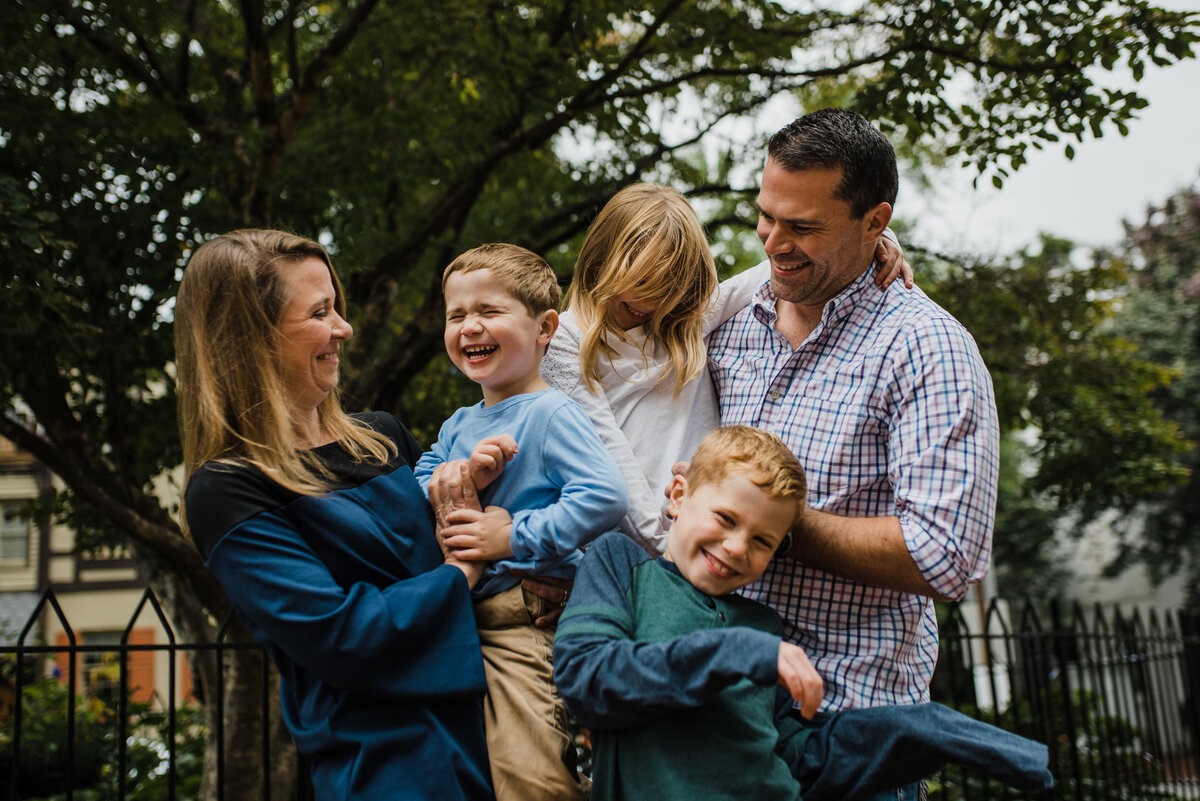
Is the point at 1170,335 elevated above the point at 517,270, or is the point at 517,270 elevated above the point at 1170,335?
the point at 1170,335

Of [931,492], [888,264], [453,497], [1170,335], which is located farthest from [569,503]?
[1170,335]

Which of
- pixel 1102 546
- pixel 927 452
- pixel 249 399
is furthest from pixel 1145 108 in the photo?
pixel 1102 546

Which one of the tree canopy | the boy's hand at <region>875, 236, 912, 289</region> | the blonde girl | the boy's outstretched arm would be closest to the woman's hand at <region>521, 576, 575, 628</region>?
the boy's outstretched arm

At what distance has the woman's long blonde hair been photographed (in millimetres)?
1952

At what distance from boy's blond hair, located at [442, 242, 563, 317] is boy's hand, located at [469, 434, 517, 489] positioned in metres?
0.41

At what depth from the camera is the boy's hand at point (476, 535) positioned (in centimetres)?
201

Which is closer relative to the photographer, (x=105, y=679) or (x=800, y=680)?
(x=800, y=680)

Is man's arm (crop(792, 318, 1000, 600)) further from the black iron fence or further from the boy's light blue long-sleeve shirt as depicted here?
the black iron fence

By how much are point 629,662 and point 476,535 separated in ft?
1.67

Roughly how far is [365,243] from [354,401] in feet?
3.53

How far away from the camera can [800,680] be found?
61.7 inches

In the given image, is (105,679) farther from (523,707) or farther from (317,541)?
(523,707)

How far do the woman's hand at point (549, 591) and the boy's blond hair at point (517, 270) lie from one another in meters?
0.68

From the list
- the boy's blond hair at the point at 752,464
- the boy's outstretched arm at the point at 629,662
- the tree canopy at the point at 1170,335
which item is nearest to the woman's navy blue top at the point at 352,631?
the boy's outstretched arm at the point at 629,662
